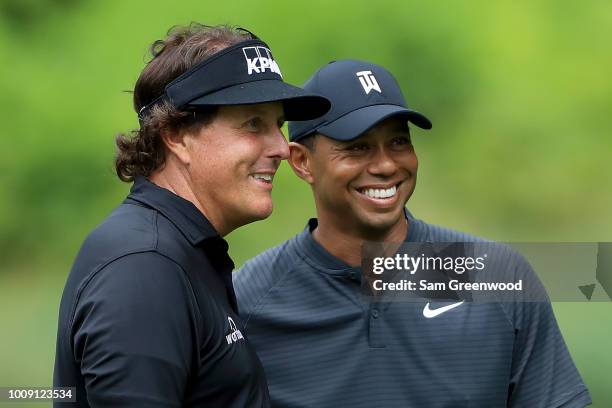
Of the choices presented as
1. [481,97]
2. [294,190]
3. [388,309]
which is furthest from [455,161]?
[388,309]

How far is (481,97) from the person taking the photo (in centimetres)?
593

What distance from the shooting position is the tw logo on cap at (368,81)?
9.12ft

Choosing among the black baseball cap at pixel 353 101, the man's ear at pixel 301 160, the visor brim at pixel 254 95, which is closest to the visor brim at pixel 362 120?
the black baseball cap at pixel 353 101

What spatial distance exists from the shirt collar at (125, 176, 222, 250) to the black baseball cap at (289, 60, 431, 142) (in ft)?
2.26

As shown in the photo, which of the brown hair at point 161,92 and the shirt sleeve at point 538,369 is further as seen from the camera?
the shirt sleeve at point 538,369

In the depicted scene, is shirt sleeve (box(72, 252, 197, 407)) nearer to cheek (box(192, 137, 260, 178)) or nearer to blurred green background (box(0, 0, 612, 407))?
cheek (box(192, 137, 260, 178))

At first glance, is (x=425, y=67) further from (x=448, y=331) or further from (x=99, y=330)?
(x=99, y=330)

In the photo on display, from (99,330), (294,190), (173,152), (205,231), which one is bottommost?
(99,330)

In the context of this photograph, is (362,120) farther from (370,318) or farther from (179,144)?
(179,144)

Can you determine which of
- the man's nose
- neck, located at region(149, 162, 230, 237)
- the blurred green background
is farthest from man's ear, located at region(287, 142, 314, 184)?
the blurred green background

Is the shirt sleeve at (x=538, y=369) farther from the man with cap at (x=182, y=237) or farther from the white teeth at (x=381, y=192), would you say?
the man with cap at (x=182, y=237)

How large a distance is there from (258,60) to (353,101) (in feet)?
2.05

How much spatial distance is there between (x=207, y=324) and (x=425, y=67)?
4291 millimetres

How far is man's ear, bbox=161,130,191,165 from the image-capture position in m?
2.12
